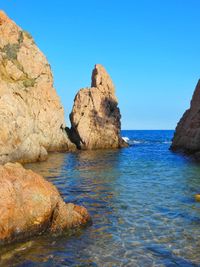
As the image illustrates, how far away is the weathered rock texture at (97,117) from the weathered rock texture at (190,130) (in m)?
12.7

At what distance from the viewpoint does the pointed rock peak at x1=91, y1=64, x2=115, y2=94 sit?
78125 millimetres

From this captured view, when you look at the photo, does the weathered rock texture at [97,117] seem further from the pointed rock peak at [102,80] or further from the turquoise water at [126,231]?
the turquoise water at [126,231]

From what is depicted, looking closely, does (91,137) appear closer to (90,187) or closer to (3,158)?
(3,158)

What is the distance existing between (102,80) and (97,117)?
10.5m

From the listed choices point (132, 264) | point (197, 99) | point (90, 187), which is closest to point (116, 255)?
point (132, 264)

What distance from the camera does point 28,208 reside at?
1366 cm

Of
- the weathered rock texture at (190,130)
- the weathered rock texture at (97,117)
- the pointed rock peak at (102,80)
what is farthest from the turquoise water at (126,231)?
the pointed rock peak at (102,80)

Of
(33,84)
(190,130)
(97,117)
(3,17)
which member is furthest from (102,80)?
(190,130)

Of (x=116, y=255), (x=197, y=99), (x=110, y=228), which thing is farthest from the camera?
(x=197, y=99)

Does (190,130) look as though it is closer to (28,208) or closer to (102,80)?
(102,80)

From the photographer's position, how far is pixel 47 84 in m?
62.5

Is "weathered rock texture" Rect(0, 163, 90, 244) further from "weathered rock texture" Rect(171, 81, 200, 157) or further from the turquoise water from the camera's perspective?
"weathered rock texture" Rect(171, 81, 200, 157)

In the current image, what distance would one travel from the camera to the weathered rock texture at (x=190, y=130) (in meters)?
53.4

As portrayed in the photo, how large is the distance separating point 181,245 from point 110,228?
3.21m
